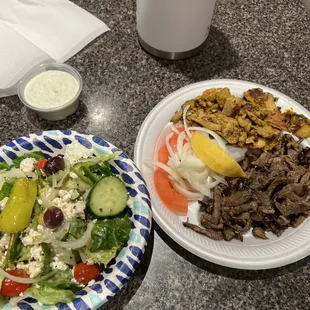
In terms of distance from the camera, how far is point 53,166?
866 mm

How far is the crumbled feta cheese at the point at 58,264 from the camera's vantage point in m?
0.79

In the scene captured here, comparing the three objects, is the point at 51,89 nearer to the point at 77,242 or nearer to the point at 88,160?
the point at 88,160

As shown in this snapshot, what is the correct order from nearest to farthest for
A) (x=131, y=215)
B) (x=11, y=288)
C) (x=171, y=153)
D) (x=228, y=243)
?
1. (x=11, y=288)
2. (x=131, y=215)
3. (x=228, y=243)
4. (x=171, y=153)

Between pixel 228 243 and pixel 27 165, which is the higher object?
pixel 27 165

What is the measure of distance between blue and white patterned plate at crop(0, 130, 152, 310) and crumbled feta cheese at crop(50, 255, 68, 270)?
0.06 metres

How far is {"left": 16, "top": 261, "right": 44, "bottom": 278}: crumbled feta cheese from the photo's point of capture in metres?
0.78

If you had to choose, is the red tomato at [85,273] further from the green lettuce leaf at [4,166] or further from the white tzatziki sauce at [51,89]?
the white tzatziki sauce at [51,89]

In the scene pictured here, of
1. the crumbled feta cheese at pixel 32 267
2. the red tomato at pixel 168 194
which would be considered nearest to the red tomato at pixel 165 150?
the red tomato at pixel 168 194

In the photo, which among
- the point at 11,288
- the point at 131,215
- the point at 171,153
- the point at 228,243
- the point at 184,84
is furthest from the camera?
the point at 184,84

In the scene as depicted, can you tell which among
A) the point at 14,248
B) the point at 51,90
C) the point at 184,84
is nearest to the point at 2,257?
the point at 14,248

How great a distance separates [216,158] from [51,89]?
0.52 meters

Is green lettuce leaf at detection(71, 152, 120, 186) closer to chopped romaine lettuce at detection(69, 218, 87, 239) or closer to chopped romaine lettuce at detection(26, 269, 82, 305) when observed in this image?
chopped romaine lettuce at detection(69, 218, 87, 239)

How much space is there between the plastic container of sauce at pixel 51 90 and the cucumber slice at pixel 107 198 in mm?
377

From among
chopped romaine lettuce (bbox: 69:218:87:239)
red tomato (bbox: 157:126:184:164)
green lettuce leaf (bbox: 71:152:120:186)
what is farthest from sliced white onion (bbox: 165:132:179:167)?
chopped romaine lettuce (bbox: 69:218:87:239)
